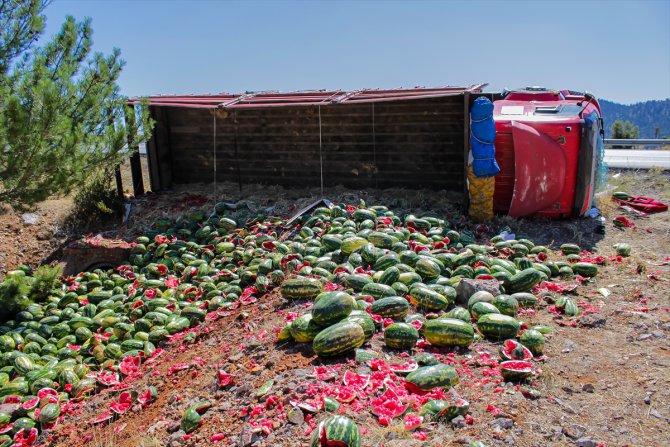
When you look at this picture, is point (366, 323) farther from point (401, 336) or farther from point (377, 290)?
point (377, 290)

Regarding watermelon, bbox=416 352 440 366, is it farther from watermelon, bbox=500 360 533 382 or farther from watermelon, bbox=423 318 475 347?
watermelon, bbox=500 360 533 382

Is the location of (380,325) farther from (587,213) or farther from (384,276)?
(587,213)

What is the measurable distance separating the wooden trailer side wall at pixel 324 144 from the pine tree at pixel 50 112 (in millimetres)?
3146

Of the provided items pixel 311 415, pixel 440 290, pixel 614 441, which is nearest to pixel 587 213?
pixel 440 290

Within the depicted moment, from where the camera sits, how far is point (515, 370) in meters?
4.29

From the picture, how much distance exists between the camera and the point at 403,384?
4.27m

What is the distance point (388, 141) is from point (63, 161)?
630 centimetres

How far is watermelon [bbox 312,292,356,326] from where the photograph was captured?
16.4 feet

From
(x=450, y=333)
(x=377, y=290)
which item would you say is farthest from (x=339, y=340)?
(x=377, y=290)

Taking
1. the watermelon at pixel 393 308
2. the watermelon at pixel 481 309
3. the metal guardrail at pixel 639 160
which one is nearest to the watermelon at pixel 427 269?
the watermelon at pixel 481 309

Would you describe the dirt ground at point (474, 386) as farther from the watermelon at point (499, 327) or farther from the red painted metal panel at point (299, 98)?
the red painted metal panel at point (299, 98)

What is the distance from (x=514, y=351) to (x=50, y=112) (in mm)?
6654

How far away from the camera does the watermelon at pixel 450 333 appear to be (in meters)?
4.83

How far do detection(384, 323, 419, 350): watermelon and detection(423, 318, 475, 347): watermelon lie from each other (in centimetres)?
15
